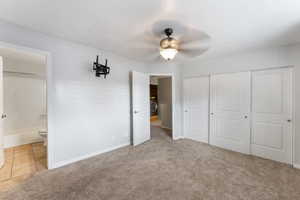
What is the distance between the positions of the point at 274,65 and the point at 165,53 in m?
2.37

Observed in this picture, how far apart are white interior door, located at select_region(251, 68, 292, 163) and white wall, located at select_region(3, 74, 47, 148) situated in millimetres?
5577

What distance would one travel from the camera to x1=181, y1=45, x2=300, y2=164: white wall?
8.42ft

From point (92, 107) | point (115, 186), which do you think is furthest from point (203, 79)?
point (115, 186)

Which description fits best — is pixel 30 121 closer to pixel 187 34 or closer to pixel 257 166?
pixel 187 34

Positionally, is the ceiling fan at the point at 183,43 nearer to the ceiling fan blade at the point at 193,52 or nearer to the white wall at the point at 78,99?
the ceiling fan blade at the point at 193,52

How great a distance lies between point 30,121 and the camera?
3.88m

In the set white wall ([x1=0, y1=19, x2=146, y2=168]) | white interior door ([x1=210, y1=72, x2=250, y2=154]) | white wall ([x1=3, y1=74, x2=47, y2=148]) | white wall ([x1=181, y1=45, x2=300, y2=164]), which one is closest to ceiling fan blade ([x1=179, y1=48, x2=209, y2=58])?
white wall ([x1=181, y1=45, x2=300, y2=164])

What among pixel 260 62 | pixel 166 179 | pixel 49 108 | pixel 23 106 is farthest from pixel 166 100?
pixel 23 106

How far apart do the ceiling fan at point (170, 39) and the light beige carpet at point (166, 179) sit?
76.2 inches

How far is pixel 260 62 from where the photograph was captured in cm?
292

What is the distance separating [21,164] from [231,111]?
4.55 m

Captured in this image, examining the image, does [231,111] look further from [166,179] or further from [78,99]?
[78,99]

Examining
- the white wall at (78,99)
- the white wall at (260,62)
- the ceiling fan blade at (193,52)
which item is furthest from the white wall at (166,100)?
the white wall at (78,99)

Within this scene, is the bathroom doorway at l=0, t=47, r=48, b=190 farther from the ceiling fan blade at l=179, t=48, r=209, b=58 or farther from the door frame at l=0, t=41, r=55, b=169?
the ceiling fan blade at l=179, t=48, r=209, b=58
